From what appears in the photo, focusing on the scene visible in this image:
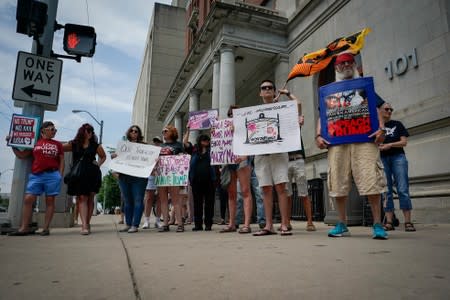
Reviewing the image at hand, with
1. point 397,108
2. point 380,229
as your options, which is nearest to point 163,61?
point 397,108

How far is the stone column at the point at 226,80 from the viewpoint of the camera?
13461mm

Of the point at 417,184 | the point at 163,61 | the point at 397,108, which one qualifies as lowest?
the point at 417,184

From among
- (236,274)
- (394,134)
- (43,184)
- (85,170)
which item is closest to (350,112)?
(394,134)

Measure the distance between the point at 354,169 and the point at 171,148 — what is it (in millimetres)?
3688

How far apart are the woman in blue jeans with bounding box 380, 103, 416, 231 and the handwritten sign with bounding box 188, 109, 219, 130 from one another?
3657 millimetres

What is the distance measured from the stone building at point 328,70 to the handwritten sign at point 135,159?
594cm

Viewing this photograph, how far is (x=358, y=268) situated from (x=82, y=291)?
5.30 feet

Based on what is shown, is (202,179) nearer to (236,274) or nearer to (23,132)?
(23,132)

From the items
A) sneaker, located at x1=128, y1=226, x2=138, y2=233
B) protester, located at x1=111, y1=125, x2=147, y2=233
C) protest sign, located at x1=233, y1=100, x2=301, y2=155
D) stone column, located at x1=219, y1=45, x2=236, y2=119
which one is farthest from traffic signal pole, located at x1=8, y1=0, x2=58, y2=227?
stone column, located at x1=219, y1=45, x2=236, y2=119

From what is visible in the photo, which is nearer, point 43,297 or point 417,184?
point 43,297

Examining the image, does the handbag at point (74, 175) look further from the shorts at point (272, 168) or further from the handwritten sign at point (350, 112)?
the handwritten sign at point (350, 112)

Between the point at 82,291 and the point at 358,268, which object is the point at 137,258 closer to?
the point at 82,291

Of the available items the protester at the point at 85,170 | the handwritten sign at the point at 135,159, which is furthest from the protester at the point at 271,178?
the protester at the point at 85,170

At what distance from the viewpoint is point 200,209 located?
19.4 ft
